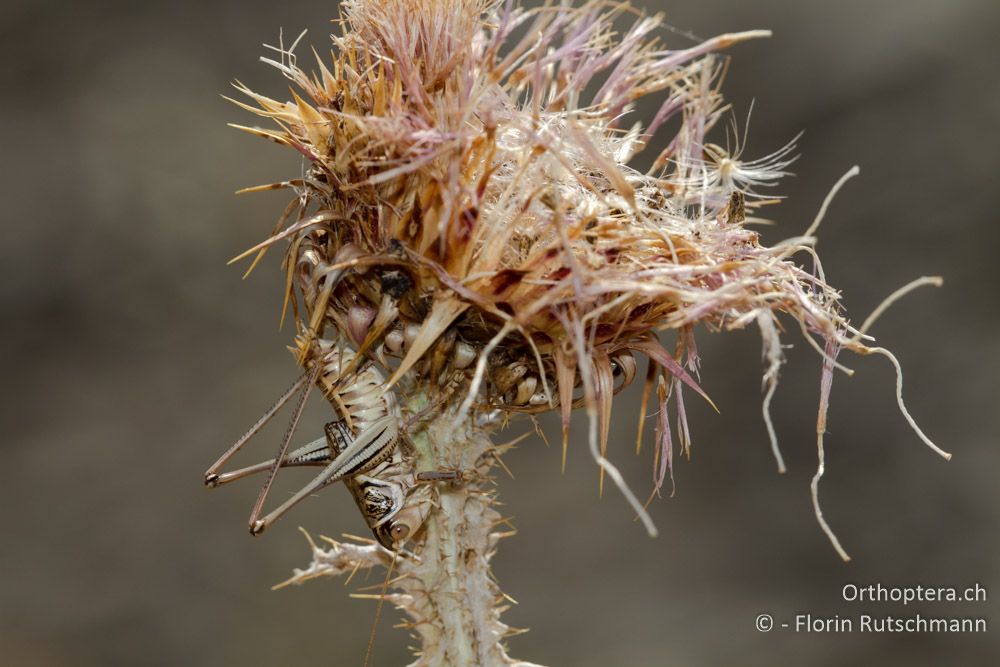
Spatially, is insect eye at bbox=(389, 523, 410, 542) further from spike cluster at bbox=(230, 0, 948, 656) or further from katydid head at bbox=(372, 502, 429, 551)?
spike cluster at bbox=(230, 0, 948, 656)

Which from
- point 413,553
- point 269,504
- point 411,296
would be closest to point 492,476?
point 413,553

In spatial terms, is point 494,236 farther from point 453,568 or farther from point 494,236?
point 453,568

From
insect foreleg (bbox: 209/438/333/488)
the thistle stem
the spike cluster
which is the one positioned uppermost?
the spike cluster

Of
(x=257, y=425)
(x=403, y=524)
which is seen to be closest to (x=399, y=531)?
(x=403, y=524)

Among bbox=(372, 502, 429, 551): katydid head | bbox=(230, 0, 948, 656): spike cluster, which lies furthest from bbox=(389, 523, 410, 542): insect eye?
bbox=(230, 0, 948, 656): spike cluster

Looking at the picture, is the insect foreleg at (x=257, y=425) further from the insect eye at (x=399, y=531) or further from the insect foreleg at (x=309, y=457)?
the insect eye at (x=399, y=531)

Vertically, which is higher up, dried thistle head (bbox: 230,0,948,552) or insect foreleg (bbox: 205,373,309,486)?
dried thistle head (bbox: 230,0,948,552)

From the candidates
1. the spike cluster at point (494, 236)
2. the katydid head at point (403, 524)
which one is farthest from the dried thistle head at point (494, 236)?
the katydid head at point (403, 524)

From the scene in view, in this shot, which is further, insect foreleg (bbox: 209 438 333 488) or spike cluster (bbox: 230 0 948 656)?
insect foreleg (bbox: 209 438 333 488)
